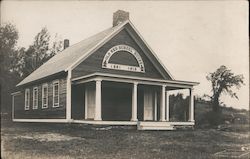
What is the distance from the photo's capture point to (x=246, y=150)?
1178 centimetres

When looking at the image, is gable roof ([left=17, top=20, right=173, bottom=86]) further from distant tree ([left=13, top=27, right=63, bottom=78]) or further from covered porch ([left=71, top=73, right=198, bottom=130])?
covered porch ([left=71, top=73, right=198, bottom=130])

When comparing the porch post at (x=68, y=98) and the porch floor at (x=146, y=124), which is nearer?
the porch floor at (x=146, y=124)

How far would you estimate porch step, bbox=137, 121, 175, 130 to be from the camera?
14.5 meters

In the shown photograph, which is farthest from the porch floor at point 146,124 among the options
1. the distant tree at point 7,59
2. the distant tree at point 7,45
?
the distant tree at point 7,45

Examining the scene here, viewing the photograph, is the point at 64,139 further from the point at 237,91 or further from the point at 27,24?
the point at 237,91

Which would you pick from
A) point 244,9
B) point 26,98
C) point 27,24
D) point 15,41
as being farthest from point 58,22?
point 26,98

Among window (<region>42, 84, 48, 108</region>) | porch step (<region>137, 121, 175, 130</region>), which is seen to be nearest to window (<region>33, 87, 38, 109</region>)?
window (<region>42, 84, 48, 108</region>)

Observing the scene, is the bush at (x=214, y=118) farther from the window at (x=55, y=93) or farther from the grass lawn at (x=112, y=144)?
the window at (x=55, y=93)

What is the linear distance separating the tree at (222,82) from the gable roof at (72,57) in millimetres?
3009

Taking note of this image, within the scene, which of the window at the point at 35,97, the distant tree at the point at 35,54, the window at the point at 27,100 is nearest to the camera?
the distant tree at the point at 35,54

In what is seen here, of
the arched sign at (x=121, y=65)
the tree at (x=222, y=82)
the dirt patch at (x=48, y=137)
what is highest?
the arched sign at (x=121, y=65)

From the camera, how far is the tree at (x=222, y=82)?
42.6 feet

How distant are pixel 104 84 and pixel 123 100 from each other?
1260 mm

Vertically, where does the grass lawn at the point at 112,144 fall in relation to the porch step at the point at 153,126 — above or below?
below
